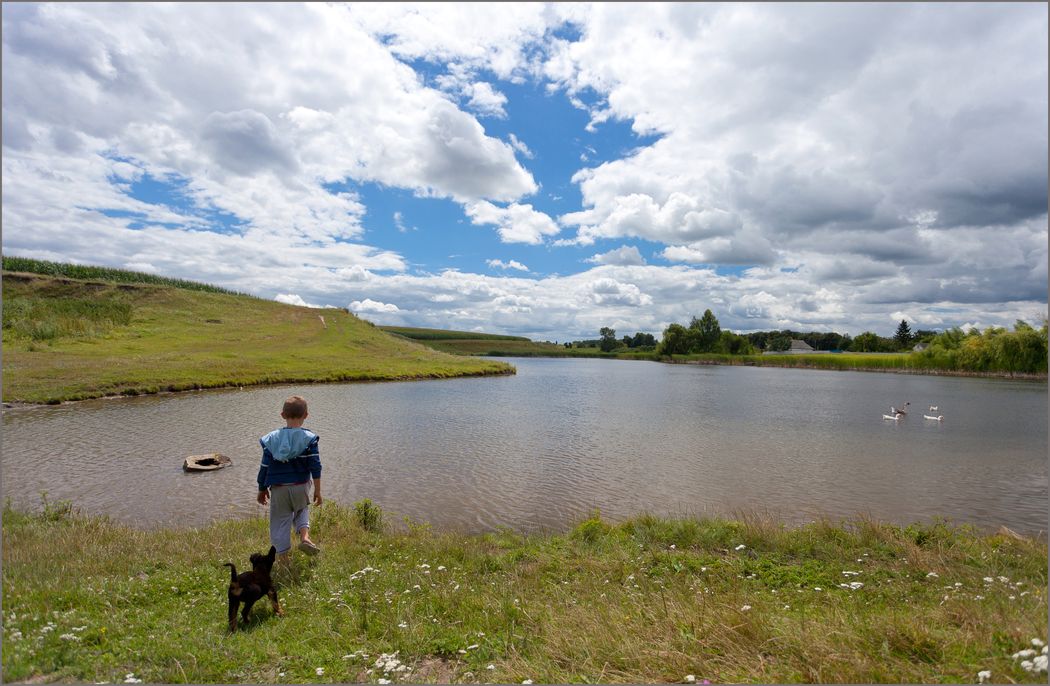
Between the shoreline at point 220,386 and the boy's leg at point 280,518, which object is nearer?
the boy's leg at point 280,518

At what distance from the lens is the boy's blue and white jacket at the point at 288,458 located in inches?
348

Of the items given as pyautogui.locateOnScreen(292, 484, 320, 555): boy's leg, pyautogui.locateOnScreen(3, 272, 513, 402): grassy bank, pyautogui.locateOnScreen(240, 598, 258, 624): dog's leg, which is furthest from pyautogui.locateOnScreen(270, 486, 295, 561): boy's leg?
pyautogui.locateOnScreen(3, 272, 513, 402): grassy bank

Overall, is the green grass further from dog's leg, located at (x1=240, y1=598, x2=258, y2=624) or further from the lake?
dog's leg, located at (x1=240, y1=598, x2=258, y2=624)

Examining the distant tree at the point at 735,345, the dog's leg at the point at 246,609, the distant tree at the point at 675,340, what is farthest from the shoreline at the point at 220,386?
the distant tree at the point at 735,345

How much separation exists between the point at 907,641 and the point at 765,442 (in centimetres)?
2399

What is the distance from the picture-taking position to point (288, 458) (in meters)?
8.80

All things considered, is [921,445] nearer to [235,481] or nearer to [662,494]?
[662,494]

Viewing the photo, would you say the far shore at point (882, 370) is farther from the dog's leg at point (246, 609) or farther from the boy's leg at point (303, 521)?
the dog's leg at point (246, 609)

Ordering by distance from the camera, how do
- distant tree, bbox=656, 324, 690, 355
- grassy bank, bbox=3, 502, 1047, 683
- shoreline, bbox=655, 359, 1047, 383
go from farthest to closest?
distant tree, bbox=656, 324, 690, 355 → shoreline, bbox=655, 359, 1047, 383 → grassy bank, bbox=3, 502, 1047, 683

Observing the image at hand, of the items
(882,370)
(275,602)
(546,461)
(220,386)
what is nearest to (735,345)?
(882,370)

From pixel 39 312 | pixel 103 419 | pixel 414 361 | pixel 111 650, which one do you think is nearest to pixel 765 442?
pixel 111 650

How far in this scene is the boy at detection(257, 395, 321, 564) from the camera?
29.0ft

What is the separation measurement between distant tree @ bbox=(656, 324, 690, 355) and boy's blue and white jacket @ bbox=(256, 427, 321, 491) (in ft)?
582

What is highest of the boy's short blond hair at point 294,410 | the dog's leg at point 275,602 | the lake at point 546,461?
the boy's short blond hair at point 294,410
